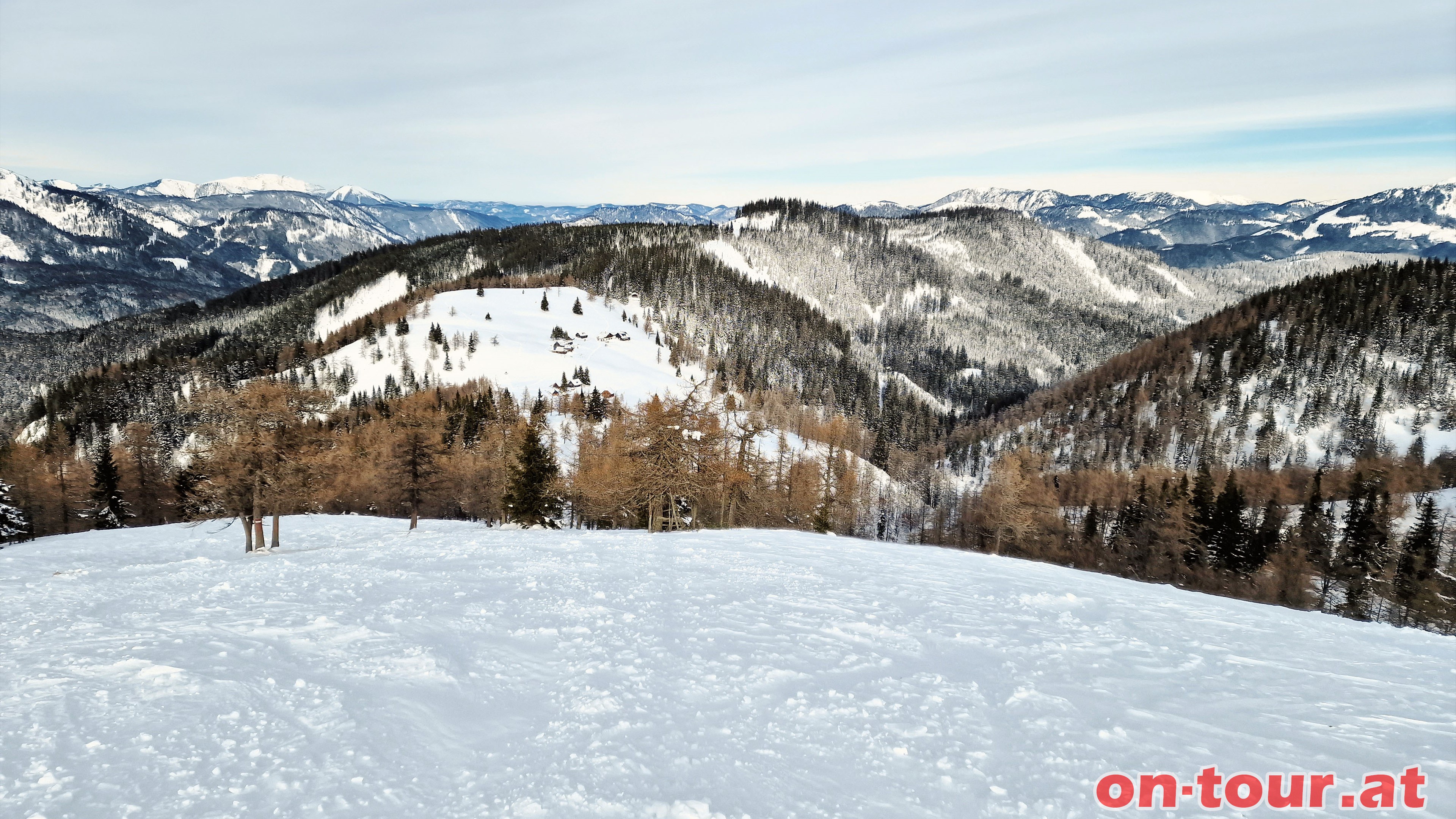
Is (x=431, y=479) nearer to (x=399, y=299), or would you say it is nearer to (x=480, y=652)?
(x=480, y=652)

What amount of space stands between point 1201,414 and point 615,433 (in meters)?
147

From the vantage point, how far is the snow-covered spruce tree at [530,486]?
150 feet

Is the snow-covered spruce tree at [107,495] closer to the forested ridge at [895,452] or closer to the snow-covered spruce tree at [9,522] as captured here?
the forested ridge at [895,452]

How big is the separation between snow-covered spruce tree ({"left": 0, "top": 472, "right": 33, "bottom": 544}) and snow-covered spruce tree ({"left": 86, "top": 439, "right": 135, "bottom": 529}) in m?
15.1

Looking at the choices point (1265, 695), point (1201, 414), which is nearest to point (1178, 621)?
point (1265, 695)

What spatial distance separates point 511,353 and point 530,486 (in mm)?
→ 115537

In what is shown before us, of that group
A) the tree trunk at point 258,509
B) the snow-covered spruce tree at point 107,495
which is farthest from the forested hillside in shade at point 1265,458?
the snow-covered spruce tree at point 107,495

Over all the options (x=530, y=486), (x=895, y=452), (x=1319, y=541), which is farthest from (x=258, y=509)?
(x=895, y=452)

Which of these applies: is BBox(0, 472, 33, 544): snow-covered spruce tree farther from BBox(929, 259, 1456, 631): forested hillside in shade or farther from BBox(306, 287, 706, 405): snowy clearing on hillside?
BBox(306, 287, 706, 405): snowy clearing on hillside

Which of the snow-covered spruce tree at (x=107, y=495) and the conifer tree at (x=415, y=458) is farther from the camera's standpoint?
the snow-covered spruce tree at (x=107, y=495)

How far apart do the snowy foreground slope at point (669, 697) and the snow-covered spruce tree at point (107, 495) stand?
61.8 meters

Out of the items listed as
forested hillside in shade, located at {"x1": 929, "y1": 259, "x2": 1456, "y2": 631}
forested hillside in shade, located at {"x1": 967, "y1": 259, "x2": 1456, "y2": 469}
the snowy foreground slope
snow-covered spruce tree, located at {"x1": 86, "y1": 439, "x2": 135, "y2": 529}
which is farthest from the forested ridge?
the snowy foreground slope

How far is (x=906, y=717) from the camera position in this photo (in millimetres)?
9258

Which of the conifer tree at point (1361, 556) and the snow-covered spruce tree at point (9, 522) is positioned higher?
the snow-covered spruce tree at point (9, 522)
